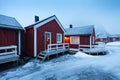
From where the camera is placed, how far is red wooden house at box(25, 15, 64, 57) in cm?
1125

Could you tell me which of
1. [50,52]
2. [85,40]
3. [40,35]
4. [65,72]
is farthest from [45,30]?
[85,40]

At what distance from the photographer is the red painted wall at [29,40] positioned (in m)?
11.5

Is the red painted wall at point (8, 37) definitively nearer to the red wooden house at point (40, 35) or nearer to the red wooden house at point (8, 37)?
the red wooden house at point (8, 37)

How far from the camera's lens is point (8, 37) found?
31.9 ft

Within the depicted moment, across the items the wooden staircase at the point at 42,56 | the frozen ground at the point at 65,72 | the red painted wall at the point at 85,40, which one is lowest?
the frozen ground at the point at 65,72

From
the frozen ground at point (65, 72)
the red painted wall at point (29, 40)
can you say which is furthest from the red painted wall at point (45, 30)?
the frozen ground at point (65, 72)

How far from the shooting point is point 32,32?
37.5 feet

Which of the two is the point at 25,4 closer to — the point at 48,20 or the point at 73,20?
the point at 48,20

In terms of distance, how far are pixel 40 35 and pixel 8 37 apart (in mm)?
3288

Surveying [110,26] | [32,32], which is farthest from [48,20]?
[110,26]

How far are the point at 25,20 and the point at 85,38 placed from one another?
63591 mm

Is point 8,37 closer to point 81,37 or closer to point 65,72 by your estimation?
point 65,72

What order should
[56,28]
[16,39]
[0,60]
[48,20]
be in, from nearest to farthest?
[0,60]
[16,39]
[48,20]
[56,28]

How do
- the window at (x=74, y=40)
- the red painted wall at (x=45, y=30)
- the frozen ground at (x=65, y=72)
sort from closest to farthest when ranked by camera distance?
1. the frozen ground at (x=65, y=72)
2. the red painted wall at (x=45, y=30)
3. the window at (x=74, y=40)
